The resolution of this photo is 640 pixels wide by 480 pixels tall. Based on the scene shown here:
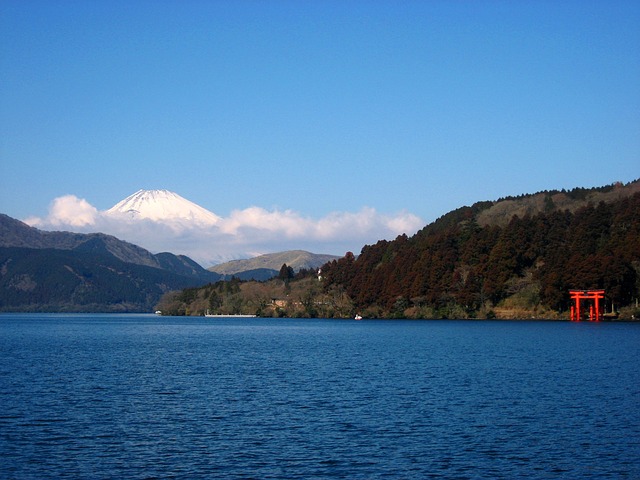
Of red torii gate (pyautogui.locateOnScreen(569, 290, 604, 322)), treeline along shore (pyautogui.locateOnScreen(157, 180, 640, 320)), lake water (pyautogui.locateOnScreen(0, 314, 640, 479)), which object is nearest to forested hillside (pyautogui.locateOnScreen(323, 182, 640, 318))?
treeline along shore (pyautogui.locateOnScreen(157, 180, 640, 320))

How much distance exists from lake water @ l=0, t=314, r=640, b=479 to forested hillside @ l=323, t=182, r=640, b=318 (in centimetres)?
8083

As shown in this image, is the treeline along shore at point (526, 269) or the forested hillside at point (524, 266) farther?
the forested hillside at point (524, 266)

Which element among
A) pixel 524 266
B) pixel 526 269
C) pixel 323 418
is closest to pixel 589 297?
pixel 526 269

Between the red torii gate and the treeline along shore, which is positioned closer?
the red torii gate

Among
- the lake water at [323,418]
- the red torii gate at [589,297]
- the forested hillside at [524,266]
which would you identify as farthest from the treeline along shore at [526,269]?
the lake water at [323,418]

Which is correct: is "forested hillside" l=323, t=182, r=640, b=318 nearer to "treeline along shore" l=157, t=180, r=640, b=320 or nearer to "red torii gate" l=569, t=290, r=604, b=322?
"treeline along shore" l=157, t=180, r=640, b=320

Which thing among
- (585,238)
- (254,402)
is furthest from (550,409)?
(585,238)

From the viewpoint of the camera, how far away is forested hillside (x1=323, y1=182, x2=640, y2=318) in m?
143

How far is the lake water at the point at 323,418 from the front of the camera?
27281 millimetres

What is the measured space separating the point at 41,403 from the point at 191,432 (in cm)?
1198

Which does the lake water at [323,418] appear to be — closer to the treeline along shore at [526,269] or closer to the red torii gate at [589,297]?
the red torii gate at [589,297]

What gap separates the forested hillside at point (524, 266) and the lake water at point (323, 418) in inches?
3182

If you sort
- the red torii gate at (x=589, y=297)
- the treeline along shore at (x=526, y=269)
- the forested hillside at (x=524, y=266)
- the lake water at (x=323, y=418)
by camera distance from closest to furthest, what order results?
the lake water at (x=323, y=418), the red torii gate at (x=589, y=297), the treeline along shore at (x=526, y=269), the forested hillside at (x=524, y=266)

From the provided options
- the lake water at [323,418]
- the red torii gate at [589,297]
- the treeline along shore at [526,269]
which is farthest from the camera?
the treeline along shore at [526,269]
